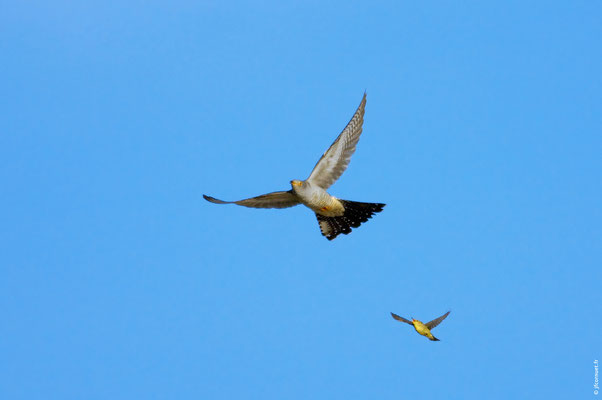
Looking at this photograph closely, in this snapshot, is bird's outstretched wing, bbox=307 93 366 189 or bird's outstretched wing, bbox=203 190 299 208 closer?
bird's outstretched wing, bbox=307 93 366 189

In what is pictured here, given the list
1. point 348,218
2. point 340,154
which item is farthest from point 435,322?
point 340,154

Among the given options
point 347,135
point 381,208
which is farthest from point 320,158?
point 381,208

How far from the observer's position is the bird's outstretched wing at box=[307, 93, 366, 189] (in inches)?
759

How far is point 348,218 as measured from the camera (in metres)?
20.2

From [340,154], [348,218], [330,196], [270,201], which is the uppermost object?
[340,154]

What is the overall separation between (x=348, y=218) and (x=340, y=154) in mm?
1834

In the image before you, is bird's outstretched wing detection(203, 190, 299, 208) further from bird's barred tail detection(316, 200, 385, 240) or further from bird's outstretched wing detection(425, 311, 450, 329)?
bird's outstretched wing detection(425, 311, 450, 329)

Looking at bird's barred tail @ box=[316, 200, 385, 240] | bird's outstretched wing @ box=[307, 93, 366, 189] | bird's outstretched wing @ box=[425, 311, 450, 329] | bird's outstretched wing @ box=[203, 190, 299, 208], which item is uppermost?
bird's outstretched wing @ box=[307, 93, 366, 189]

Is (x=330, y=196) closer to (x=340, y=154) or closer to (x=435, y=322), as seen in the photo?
(x=340, y=154)

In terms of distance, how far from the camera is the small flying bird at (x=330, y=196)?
19312 millimetres

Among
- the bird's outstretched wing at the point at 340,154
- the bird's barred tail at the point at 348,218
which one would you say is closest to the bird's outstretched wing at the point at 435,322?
the bird's barred tail at the point at 348,218

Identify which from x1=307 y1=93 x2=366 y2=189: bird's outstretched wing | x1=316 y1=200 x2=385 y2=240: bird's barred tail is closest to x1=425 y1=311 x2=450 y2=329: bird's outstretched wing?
Answer: x1=316 y1=200 x2=385 y2=240: bird's barred tail

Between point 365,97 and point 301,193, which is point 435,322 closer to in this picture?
point 301,193

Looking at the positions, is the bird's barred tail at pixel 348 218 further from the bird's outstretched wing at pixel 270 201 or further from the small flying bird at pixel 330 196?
the bird's outstretched wing at pixel 270 201
